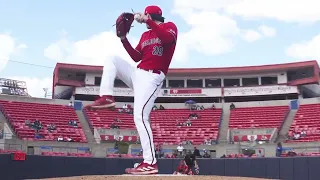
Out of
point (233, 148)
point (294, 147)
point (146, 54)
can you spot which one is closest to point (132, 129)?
point (233, 148)

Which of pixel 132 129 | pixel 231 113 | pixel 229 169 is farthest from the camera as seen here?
pixel 231 113

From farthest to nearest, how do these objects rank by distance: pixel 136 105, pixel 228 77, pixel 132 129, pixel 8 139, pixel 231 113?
pixel 228 77 < pixel 231 113 < pixel 132 129 < pixel 8 139 < pixel 136 105

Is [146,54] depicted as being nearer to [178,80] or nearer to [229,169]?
[229,169]

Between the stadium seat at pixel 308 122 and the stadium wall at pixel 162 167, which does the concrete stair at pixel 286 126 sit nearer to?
the stadium seat at pixel 308 122

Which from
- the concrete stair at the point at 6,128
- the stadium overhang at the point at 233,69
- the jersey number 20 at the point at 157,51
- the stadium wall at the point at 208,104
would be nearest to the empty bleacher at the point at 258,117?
the stadium wall at the point at 208,104

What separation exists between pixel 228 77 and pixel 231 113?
5.93 m

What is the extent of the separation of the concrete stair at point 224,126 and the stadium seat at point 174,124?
0.41m

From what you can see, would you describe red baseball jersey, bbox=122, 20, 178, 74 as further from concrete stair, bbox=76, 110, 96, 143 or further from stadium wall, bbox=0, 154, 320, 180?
concrete stair, bbox=76, 110, 96, 143

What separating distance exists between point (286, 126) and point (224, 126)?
17.3 ft

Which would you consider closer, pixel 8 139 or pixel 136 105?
pixel 136 105

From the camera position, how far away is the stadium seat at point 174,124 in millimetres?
34531

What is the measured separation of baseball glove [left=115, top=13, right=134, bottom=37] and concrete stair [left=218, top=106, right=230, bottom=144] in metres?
25.0

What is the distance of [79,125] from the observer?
35.5 metres

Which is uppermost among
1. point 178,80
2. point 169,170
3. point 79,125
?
point 178,80
